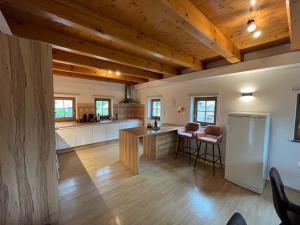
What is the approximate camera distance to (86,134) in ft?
14.5

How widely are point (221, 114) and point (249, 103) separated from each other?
0.63m

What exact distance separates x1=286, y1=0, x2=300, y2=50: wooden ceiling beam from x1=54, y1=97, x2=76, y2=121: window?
521 cm

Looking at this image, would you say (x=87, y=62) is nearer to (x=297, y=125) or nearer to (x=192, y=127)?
(x=192, y=127)

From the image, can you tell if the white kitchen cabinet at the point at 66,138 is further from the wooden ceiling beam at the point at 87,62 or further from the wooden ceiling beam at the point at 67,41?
the wooden ceiling beam at the point at 67,41

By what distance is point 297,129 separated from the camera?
7.95ft

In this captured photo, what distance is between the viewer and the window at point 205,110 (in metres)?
3.69

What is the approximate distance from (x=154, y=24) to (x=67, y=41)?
4.59ft

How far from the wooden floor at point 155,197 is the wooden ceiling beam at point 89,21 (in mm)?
2374

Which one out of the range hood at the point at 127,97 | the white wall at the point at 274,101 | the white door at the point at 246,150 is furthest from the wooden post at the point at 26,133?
the range hood at the point at 127,97

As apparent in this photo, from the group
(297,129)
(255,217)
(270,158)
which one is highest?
(297,129)

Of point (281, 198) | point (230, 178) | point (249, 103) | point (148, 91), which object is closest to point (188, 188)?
point (230, 178)

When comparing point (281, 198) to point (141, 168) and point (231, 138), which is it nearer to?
point (231, 138)

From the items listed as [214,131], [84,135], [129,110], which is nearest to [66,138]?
[84,135]

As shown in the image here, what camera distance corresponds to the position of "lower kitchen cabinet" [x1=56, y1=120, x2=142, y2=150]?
13.0 feet
